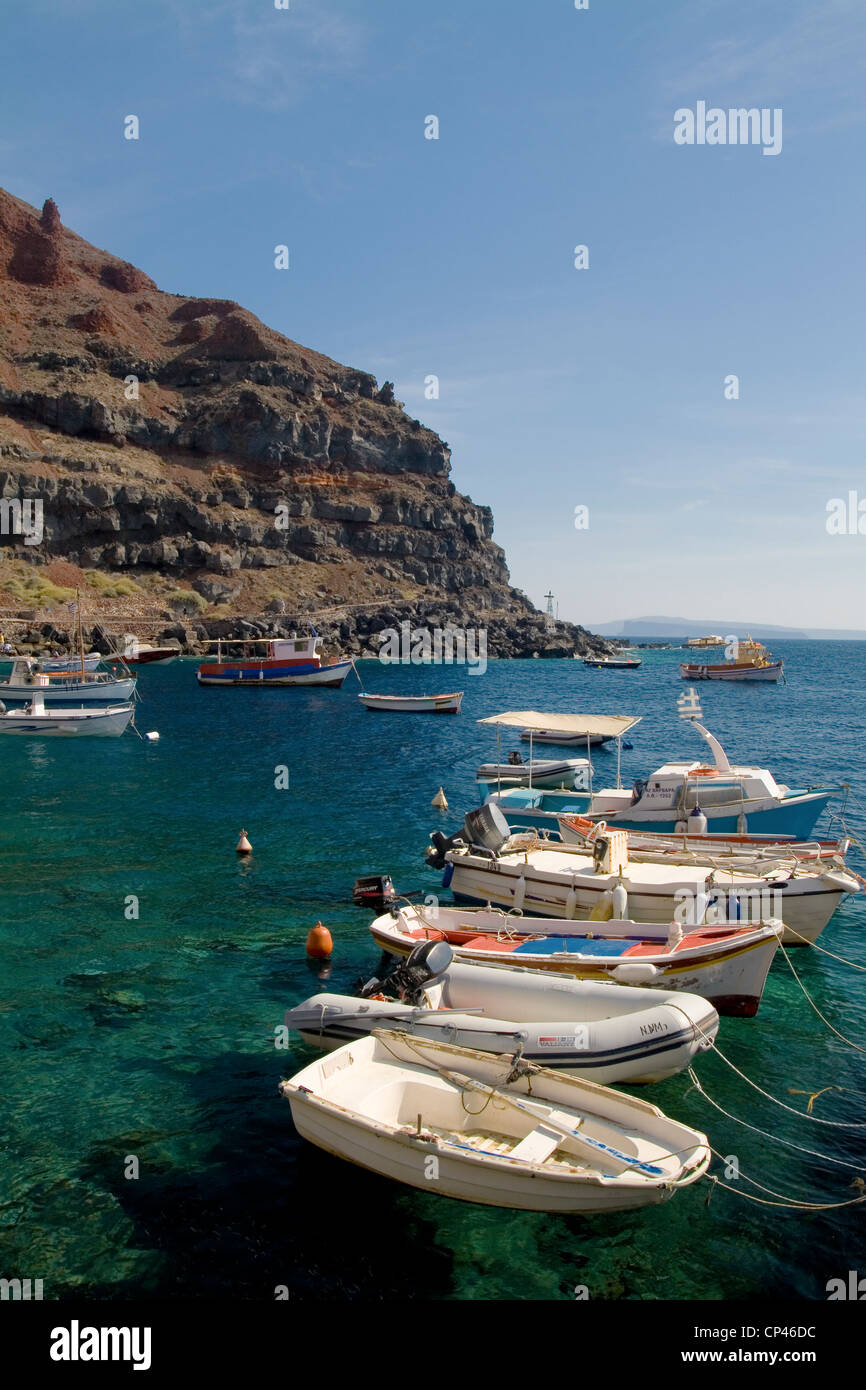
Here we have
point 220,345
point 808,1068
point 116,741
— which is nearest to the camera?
point 808,1068

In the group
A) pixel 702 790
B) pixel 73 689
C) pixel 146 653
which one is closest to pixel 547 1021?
pixel 702 790

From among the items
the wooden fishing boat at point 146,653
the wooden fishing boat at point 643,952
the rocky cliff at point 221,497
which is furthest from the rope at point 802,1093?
the rocky cliff at point 221,497

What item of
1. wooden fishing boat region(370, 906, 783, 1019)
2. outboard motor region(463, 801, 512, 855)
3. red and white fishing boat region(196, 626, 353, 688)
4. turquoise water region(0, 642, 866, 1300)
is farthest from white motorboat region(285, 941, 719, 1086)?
red and white fishing boat region(196, 626, 353, 688)

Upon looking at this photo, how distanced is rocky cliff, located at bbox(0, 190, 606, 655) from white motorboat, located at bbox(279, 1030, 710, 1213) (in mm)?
113380

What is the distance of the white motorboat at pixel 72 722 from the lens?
51500mm

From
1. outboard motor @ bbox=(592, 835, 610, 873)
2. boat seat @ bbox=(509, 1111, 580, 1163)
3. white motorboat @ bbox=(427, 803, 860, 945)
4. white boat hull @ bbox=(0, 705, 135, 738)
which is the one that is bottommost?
boat seat @ bbox=(509, 1111, 580, 1163)

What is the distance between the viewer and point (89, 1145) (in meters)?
11.7

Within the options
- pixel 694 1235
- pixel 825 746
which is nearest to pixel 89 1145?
pixel 694 1235

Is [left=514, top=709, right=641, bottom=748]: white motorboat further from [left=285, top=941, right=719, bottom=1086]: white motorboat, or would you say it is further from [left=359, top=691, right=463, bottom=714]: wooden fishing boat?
[left=359, top=691, right=463, bottom=714]: wooden fishing boat

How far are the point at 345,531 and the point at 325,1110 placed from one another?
536ft

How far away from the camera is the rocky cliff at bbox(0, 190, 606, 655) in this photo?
132750mm

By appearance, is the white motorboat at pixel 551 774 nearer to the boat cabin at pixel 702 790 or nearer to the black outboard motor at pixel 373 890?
the boat cabin at pixel 702 790

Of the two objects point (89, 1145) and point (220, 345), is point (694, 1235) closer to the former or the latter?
point (89, 1145)

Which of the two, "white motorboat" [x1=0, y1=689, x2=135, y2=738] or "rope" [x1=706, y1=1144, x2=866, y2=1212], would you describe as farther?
"white motorboat" [x1=0, y1=689, x2=135, y2=738]
